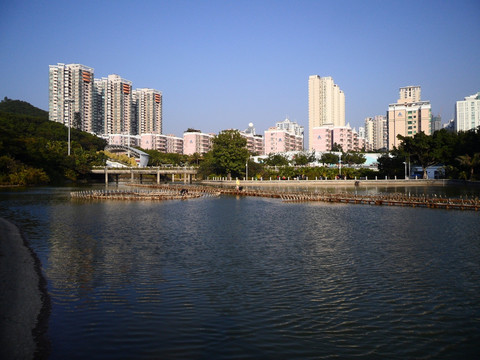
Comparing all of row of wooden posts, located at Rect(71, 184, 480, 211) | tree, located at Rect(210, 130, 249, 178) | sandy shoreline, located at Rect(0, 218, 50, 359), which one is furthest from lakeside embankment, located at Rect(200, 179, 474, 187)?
sandy shoreline, located at Rect(0, 218, 50, 359)

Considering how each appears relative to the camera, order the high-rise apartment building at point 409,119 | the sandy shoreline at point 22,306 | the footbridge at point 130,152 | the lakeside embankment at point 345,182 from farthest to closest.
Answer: the high-rise apartment building at point 409,119
the footbridge at point 130,152
the lakeside embankment at point 345,182
the sandy shoreline at point 22,306

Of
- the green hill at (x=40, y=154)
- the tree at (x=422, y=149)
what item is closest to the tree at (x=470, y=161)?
the tree at (x=422, y=149)

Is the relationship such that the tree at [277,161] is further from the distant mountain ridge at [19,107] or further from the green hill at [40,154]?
the distant mountain ridge at [19,107]

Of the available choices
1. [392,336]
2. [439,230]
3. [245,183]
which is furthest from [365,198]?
[245,183]

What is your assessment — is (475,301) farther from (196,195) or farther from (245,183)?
(245,183)

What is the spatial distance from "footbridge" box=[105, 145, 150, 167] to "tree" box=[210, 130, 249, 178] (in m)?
53.8

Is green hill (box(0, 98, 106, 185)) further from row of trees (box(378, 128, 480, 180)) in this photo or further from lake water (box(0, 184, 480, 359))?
row of trees (box(378, 128, 480, 180))

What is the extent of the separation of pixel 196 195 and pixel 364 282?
1906 inches

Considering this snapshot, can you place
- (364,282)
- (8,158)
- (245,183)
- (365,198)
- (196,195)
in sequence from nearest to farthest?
(364,282), (365,198), (196,195), (8,158), (245,183)

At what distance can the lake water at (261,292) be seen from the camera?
10.0 meters

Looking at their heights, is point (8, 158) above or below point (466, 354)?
above

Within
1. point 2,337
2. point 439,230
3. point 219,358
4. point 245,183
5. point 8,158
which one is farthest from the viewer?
point 245,183

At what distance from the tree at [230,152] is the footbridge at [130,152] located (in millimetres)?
53795

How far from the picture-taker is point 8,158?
7506 cm
